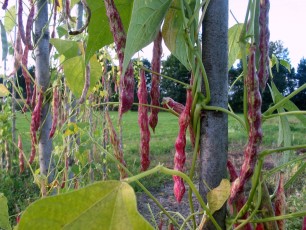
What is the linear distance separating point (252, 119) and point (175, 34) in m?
0.20

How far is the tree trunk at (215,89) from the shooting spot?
48 centimetres

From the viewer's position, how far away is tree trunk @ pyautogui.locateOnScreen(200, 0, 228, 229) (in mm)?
479

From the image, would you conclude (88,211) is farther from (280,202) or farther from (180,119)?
(280,202)

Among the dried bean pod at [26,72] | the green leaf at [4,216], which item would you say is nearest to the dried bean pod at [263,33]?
the green leaf at [4,216]

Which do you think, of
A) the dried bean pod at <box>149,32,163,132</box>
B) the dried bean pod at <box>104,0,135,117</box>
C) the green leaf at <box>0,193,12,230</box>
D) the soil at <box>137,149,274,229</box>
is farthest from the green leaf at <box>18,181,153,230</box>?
the soil at <box>137,149,274,229</box>

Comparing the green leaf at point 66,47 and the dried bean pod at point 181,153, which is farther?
the green leaf at point 66,47

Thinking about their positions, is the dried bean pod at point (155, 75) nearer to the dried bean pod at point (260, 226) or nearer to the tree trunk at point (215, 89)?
the tree trunk at point (215, 89)

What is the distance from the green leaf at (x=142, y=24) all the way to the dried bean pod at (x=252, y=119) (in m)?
0.11

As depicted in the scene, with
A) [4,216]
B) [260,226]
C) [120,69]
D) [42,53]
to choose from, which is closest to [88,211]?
Answer: [120,69]

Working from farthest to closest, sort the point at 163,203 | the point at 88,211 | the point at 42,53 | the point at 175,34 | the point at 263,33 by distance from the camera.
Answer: the point at 163,203, the point at 42,53, the point at 175,34, the point at 263,33, the point at 88,211

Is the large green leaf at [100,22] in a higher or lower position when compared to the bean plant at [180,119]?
higher

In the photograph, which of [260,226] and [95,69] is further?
[95,69]

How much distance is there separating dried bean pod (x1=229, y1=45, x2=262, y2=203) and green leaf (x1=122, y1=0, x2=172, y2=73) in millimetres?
113

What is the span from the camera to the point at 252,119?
434 millimetres
